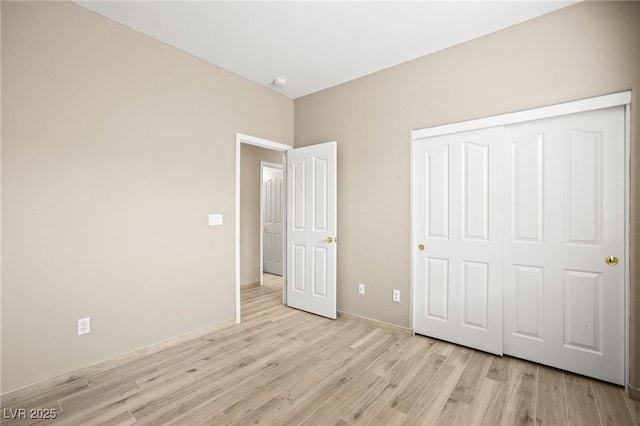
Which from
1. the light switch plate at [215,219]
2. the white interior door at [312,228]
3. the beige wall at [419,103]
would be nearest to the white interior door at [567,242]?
the beige wall at [419,103]

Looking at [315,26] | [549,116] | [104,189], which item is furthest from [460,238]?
[104,189]

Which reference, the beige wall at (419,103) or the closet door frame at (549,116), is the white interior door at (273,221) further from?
the closet door frame at (549,116)

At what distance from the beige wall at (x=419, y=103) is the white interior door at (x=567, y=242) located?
5.2 inches

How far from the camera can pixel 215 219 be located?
3.21 meters

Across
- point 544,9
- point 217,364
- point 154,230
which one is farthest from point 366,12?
point 217,364

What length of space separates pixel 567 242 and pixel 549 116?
1.00 m

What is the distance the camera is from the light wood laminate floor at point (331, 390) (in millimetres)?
1840

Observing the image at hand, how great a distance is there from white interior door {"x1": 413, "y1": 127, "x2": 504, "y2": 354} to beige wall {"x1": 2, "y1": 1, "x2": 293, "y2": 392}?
2083 mm

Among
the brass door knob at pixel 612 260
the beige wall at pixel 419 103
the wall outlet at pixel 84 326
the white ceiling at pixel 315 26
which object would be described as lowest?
the wall outlet at pixel 84 326

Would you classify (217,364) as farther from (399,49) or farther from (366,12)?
(399,49)

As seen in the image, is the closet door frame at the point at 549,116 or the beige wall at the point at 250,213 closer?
the closet door frame at the point at 549,116

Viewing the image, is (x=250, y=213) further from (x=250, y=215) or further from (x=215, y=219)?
(x=215, y=219)

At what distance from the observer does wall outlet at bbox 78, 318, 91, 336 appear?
2.29 meters

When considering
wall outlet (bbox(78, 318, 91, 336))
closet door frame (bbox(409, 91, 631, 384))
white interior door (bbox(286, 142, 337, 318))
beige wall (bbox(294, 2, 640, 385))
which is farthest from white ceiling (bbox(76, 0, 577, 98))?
wall outlet (bbox(78, 318, 91, 336))
